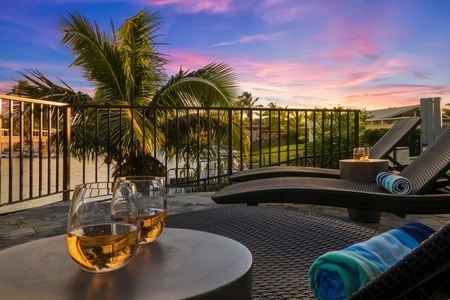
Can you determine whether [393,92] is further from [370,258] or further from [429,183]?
[370,258]

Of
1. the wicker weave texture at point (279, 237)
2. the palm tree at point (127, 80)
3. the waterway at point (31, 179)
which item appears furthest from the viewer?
the palm tree at point (127, 80)

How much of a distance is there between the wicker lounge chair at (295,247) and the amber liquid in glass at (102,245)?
0.45 metres

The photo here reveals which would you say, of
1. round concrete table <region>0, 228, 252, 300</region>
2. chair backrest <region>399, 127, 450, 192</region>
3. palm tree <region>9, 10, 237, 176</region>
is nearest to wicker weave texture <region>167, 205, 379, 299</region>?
round concrete table <region>0, 228, 252, 300</region>

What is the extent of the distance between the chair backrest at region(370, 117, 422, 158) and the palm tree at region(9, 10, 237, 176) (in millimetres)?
4619

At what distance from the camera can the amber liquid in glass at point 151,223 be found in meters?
0.86

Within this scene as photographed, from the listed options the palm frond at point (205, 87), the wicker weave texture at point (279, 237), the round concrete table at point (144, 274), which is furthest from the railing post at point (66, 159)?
the palm frond at point (205, 87)

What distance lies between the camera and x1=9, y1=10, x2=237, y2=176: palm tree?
832 cm

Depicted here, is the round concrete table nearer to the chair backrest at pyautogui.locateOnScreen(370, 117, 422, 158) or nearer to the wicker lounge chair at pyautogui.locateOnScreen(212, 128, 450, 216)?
the wicker lounge chair at pyautogui.locateOnScreen(212, 128, 450, 216)

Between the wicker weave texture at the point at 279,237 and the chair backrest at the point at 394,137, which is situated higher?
the chair backrest at the point at 394,137

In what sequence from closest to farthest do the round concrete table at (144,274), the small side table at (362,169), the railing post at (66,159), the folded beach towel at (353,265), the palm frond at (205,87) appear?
the round concrete table at (144,274) → the folded beach towel at (353,265) → the small side table at (362,169) → the railing post at (66,159) → the palm frond at (205,87)

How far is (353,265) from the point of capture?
85cm

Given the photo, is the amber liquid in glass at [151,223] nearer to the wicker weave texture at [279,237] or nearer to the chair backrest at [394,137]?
the wicker weave texture at [279,237]

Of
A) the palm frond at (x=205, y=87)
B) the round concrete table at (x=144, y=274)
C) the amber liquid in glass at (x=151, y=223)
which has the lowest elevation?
the round concrete table at (x=144, y=274)

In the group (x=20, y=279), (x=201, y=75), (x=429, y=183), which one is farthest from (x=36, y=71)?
(x=20, y=279)
